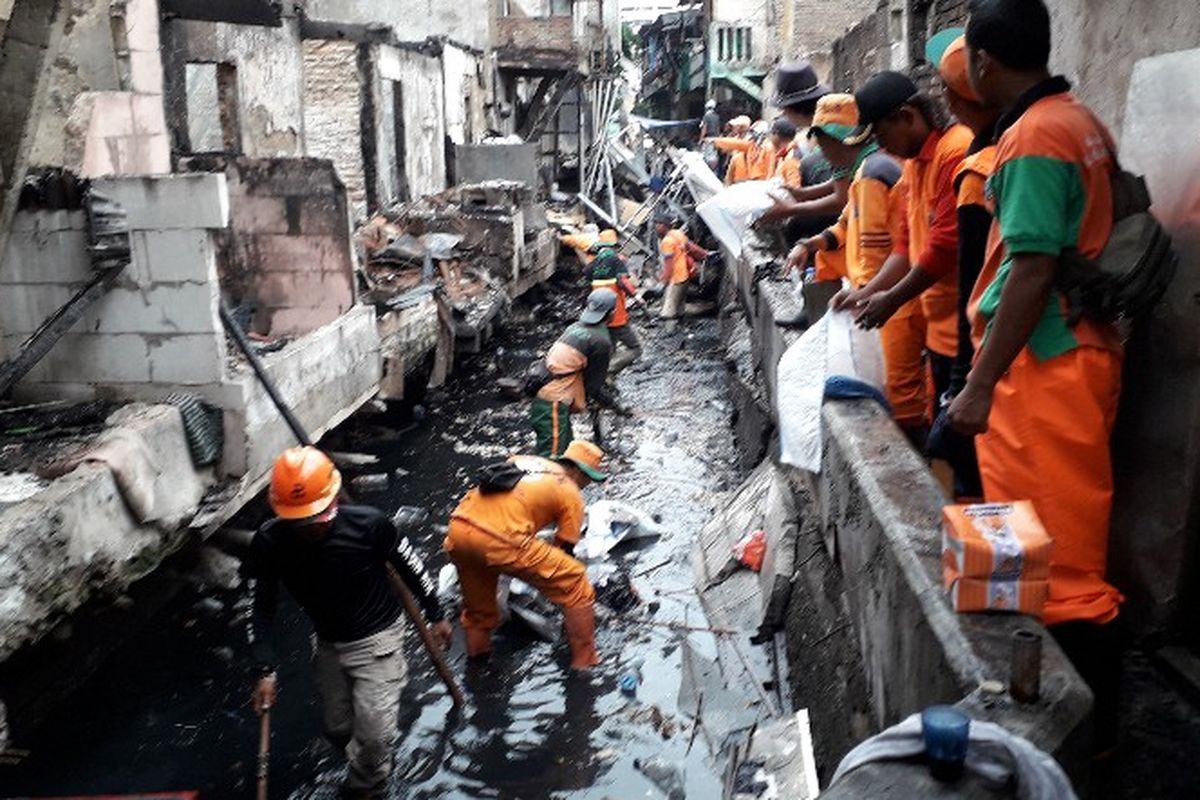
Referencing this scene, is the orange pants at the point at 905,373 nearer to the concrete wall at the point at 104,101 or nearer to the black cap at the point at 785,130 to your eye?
the black cap at the point at 785,130

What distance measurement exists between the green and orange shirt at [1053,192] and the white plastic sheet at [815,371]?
1.86 metres

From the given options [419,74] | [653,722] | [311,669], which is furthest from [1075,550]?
[419,74]

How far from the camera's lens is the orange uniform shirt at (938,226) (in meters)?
3.89

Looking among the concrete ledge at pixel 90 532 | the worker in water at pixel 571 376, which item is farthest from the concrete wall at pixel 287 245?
the concrete ledge at pixel 90 532

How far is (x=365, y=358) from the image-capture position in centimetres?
996

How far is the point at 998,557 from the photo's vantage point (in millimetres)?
2568

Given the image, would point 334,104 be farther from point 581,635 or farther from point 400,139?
point 581,635

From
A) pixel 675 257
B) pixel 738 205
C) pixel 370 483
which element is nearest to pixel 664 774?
pixel 738 205

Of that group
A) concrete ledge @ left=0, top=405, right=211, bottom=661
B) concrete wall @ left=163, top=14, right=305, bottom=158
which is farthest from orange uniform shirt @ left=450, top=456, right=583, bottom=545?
concrete wall @ left=163, top=14, right=305, bottom=158

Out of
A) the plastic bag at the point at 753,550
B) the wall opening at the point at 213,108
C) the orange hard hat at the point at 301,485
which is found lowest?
the plastic bag at the point at 753,550

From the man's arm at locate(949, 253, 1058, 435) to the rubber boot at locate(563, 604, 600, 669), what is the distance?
3700 mm

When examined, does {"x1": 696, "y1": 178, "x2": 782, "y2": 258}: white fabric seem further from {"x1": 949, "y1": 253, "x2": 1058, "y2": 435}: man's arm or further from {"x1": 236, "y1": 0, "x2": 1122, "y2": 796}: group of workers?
{"x1": 949, "y1": 253, "x2": 1058, "y2": 435}: man's arm

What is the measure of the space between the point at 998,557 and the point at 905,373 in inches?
90.1

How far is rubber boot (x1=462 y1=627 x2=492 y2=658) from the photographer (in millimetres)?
6312
